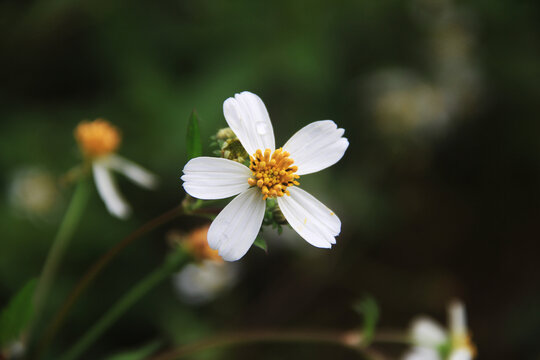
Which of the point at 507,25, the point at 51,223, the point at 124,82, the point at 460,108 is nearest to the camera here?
the point at 51,223

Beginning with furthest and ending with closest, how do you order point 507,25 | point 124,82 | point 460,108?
1. point 460,108
2. point 507,25
3. point 124,82

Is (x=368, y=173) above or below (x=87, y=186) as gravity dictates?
above

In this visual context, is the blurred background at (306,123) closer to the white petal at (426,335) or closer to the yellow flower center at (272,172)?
the white petal at (426,335)

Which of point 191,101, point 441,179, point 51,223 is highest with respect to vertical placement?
point 441,179

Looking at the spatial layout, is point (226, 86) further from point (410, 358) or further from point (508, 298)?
point (508, 298)

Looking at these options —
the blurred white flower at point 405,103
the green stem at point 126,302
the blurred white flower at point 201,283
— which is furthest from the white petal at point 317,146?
the blurred white flower at point 405,103

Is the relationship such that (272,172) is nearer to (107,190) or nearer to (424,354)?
(107,190)

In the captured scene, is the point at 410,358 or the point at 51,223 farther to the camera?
the point at 51,223


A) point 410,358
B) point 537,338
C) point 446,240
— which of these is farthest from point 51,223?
point 537,338
